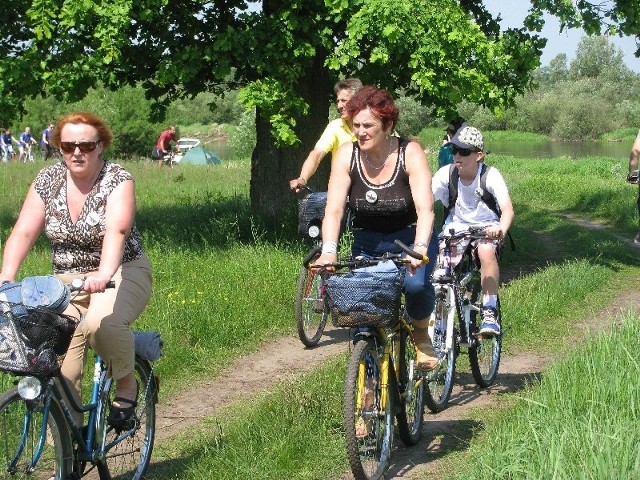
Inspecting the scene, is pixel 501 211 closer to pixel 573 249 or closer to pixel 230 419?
pixel 230 419

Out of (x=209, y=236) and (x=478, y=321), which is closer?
(x=478, y=321)

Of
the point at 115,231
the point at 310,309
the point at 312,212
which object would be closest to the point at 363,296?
the point at 115,231

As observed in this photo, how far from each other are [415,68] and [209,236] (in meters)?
3.27

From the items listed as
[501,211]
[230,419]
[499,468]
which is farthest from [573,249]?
[499,468]

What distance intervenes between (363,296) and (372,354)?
0.39 m

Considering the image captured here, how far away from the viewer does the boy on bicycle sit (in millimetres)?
7547

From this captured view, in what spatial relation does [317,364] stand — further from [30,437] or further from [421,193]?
[30,437]

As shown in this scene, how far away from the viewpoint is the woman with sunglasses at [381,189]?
5.89 metres

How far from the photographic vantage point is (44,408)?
15.5ft

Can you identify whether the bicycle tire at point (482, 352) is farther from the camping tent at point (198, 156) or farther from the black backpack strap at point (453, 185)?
the camping tent at point (198, 156)

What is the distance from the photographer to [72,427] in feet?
16.3

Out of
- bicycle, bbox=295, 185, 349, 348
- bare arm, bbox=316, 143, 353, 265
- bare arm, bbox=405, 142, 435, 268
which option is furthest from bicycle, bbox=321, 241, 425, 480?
bicycle, bbox=295, 185, 349, 348

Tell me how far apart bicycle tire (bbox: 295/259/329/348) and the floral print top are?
165 inches

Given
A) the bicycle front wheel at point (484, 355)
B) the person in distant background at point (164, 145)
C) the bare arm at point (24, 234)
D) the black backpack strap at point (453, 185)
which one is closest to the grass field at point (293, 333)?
the bicycle front wheel at point (484, 355)
